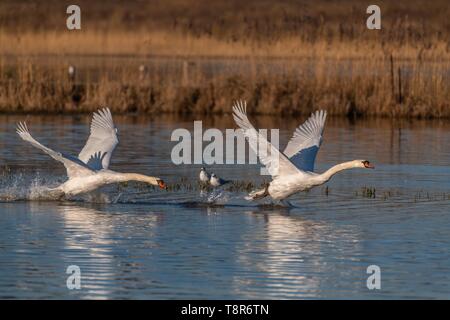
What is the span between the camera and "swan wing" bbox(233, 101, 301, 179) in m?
16.1

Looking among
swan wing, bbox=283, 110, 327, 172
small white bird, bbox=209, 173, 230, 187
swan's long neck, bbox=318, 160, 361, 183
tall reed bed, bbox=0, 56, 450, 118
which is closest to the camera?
swan's long neck, bbox=318, 160, 361, 183

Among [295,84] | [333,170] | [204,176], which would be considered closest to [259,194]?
[333,170]

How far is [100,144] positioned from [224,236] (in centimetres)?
393

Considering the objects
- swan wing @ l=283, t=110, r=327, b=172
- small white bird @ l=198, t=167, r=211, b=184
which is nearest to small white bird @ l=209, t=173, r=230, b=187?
small white bird @ l=198, t=167, r=211, b=184

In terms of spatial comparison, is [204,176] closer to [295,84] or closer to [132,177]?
[132,177]

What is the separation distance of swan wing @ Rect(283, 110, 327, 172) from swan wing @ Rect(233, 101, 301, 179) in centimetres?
74

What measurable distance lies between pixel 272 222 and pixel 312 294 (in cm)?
424

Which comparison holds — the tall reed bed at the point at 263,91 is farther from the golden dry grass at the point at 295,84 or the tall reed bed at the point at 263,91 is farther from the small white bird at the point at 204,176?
the small white bird at the point at 204,176

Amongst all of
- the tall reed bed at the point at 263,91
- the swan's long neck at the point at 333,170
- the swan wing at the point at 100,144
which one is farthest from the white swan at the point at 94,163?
the tall reed bed at the point at 263,91

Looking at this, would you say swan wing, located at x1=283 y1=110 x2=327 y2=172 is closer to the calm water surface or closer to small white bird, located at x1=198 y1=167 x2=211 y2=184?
the calm water surface

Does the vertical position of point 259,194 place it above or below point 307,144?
below

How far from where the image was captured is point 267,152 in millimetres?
16516

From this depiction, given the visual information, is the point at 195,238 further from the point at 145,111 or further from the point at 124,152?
the point at 145,111

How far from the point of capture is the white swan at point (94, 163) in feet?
54.8
